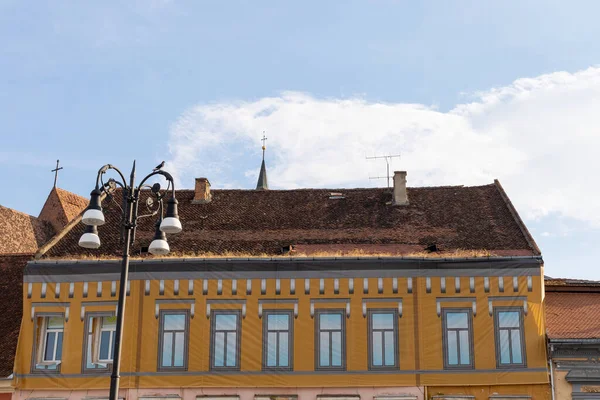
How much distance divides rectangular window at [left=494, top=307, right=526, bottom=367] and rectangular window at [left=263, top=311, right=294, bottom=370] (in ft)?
24.1

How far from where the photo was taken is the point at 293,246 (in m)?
32.3

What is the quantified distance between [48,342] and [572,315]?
19.2 meters

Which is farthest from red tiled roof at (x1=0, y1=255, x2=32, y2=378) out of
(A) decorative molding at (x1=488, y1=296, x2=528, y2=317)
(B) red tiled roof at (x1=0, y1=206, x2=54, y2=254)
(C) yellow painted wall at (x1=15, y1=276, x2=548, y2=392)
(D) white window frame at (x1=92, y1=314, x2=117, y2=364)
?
(A) decorative molding at (x1=488, y1=296, x2=528, y2=317)

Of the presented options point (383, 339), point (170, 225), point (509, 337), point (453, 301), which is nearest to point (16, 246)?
point (383, 339)

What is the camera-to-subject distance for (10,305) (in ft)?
108

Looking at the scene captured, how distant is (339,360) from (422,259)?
469cm

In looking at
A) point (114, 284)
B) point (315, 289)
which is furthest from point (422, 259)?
point (114, 284)

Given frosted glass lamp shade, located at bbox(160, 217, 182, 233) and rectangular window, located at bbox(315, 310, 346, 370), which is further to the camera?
rectangular window, located at bbox(315, 310, 346, 370)

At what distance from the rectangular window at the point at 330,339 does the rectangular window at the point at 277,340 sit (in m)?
1.00

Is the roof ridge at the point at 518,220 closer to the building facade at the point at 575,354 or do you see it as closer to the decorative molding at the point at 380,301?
the building facade at the point at 575,354

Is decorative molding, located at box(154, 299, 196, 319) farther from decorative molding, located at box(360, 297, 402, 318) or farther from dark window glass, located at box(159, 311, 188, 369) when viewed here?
decorative molding, located at box(360, 297, 402, 318)

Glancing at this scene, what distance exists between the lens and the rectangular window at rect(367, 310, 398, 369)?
29.7m

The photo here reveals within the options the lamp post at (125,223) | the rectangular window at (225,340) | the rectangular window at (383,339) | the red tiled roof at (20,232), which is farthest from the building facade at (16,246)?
the lamp post at (125,223)

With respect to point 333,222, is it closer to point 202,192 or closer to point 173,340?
point 202,192
